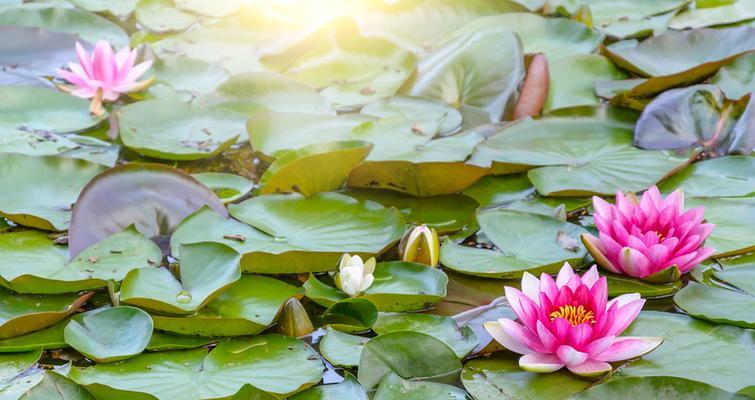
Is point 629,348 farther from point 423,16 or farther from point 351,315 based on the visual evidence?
point 423,16

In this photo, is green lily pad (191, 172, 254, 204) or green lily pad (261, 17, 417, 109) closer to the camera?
green lily pad (191, 172, 254, 204)

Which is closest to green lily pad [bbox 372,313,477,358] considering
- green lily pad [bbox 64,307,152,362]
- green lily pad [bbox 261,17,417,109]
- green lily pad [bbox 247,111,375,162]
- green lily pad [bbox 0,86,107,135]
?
green lily pad [bbox 64,307,152,362]

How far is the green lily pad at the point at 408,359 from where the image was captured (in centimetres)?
194

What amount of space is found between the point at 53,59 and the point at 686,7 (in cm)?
289

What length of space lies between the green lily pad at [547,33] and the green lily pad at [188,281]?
1946 millimetres

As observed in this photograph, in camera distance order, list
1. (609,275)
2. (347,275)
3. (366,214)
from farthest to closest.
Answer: (366,214), (609,275), (347,275)

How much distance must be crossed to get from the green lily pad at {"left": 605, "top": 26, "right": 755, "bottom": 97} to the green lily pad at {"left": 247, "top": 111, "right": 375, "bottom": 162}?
114 centimetres

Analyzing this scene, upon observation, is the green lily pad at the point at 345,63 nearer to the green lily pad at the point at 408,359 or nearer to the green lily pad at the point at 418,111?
the green lily pad at the point at 418,111

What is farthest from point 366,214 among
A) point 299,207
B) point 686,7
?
point 686,7

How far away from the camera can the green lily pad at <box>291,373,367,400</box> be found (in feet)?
6.17

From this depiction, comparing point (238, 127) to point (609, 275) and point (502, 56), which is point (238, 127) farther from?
point (609, 275)

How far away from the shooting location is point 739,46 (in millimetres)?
3535

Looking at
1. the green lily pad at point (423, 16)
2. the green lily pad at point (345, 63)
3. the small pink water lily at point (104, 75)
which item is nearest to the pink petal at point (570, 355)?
the green lily pad at point (345, 63)

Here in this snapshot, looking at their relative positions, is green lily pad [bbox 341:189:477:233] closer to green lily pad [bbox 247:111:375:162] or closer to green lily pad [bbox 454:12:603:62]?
green lily pad [bbox 247:111:375:162]
